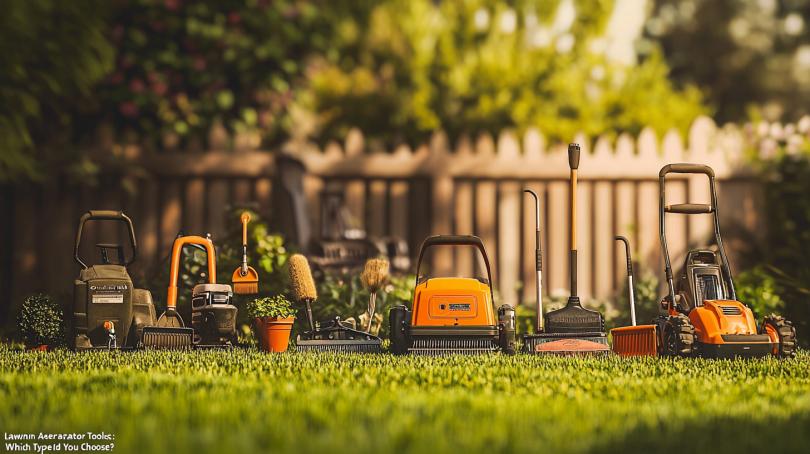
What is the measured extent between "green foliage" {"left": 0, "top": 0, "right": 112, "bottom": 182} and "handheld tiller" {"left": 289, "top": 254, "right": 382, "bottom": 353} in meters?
3.03

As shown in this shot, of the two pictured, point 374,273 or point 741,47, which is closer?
point 374,273

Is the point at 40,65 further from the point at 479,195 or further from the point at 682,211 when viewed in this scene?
the point at 682,211

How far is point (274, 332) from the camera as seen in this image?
24.0 ft

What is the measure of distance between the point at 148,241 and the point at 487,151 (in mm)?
3600

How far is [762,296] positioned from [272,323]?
14.5 ft

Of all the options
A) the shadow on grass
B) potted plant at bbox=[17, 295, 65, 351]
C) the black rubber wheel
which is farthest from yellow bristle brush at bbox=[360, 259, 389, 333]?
the shadow on grass

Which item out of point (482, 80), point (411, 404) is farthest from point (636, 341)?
point (482, 80)

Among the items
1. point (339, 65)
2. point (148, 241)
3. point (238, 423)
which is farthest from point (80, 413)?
point (339, 65)

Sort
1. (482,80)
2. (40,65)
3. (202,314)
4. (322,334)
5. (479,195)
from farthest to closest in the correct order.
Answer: (482,80), (479,195), (40,65), (322,334), (202,314)

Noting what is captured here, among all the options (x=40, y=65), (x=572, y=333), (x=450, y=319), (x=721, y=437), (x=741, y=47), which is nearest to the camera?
(x=721, y=437)

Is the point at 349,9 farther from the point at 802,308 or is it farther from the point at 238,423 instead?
the point at 238,423

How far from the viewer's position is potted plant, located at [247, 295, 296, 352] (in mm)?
7301

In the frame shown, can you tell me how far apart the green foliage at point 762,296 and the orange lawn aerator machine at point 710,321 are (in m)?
1.83

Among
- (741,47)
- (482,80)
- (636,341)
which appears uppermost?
(741,47)
